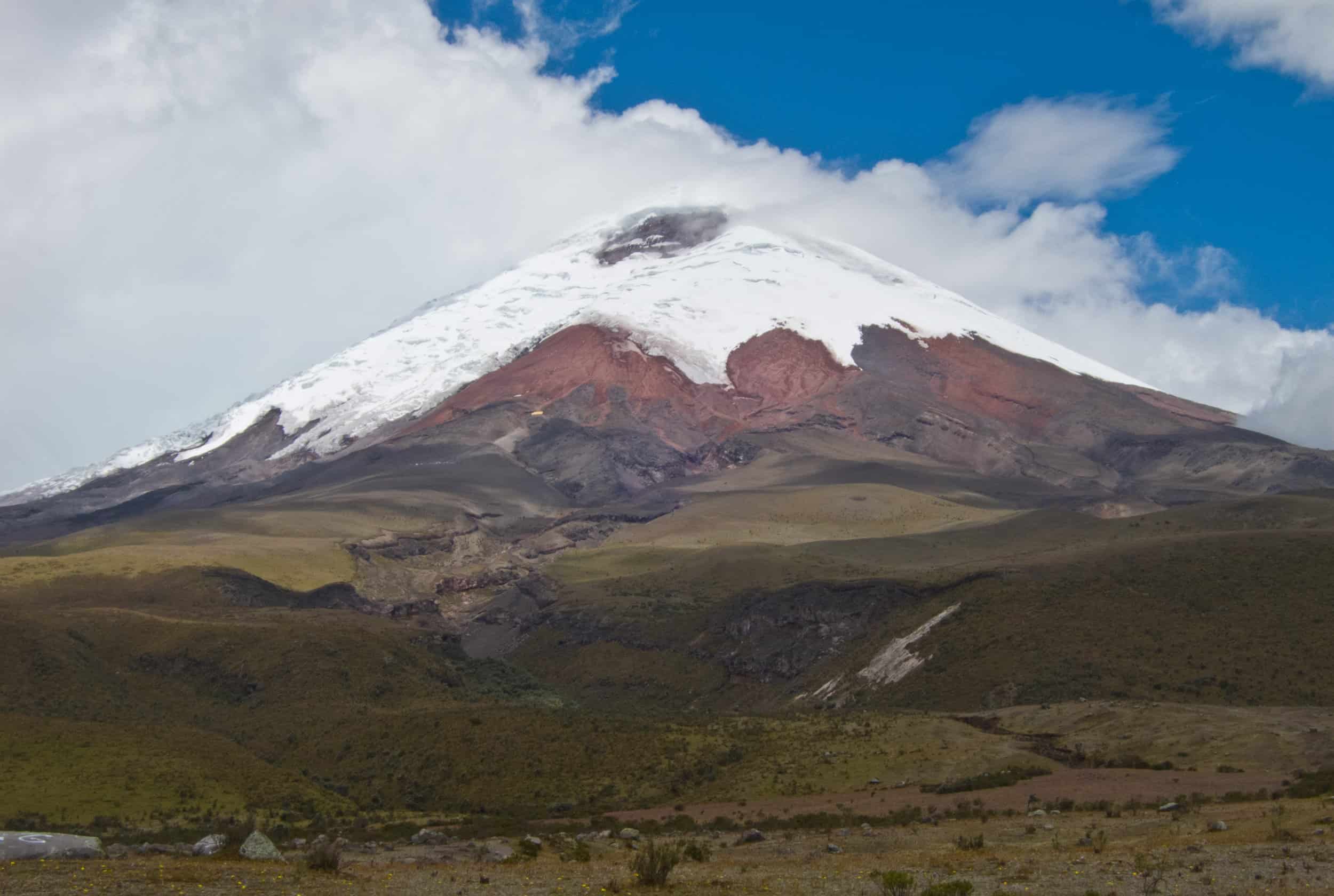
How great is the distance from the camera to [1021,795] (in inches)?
1435

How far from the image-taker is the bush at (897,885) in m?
20.5

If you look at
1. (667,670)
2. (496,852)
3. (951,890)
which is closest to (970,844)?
(951,890)

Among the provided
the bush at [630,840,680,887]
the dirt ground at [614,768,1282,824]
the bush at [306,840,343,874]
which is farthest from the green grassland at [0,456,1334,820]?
the bush at [630,840,680,887]

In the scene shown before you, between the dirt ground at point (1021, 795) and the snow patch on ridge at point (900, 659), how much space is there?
25642 millimetres

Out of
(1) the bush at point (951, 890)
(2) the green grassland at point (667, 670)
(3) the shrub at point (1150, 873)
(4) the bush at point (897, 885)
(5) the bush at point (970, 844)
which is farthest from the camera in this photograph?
(2) the green grassland at point (667, 670)

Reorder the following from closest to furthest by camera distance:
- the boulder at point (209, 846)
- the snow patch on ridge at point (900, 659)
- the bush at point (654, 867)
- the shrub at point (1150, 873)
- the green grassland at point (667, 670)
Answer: the shrub at point (1150, 873) < the bush at point (654, 867) < the boulder at point (209, 846) < the green grassland at point (667, 670) < the snow patch on ridge at point (900, 659)

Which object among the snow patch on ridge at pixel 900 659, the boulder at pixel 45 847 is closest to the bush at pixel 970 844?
the boulder at pixel 45 847

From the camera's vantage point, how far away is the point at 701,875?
82.0ft

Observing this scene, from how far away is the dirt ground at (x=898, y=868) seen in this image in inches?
857

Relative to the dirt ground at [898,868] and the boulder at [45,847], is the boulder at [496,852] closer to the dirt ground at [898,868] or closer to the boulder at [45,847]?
the dirt ground at [898,868]

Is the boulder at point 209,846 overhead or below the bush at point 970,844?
below

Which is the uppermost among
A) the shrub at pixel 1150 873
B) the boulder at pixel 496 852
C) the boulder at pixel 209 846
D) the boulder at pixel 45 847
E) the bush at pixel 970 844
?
the shrub at pixel 1150 873

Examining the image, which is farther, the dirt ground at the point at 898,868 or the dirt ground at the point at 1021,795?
the dirt ground at the point at 1021,795

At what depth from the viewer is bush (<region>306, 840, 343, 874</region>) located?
25516 mm
